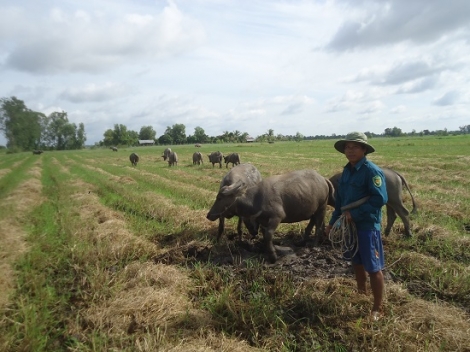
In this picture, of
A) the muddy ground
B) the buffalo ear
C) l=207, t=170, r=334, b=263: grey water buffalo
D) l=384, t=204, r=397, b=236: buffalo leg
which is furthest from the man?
l=384, t=204, r=397, b=236: buffalo leg

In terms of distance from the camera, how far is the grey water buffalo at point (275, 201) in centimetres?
568

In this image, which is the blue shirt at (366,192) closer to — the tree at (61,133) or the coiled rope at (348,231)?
the coiled rope at (348,231)

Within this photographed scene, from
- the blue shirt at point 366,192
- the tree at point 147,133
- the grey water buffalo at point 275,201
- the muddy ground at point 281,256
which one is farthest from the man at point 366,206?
the tree at point 147,133

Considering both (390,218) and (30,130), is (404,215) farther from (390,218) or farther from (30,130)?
(30,130)

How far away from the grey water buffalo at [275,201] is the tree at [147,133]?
13080cm

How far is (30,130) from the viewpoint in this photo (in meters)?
81.4

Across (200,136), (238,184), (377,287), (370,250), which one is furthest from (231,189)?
(200,136)

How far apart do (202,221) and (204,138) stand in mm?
105661

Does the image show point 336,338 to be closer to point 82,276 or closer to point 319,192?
point 319,192

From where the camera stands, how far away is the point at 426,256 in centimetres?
525

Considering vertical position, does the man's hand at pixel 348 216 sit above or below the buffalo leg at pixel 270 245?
above

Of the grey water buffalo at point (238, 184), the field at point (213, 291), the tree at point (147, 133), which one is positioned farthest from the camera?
the tree at point (147, 133)

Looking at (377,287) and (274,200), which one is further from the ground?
(274,200)

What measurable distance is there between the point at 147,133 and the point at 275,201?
13152 centimetres
